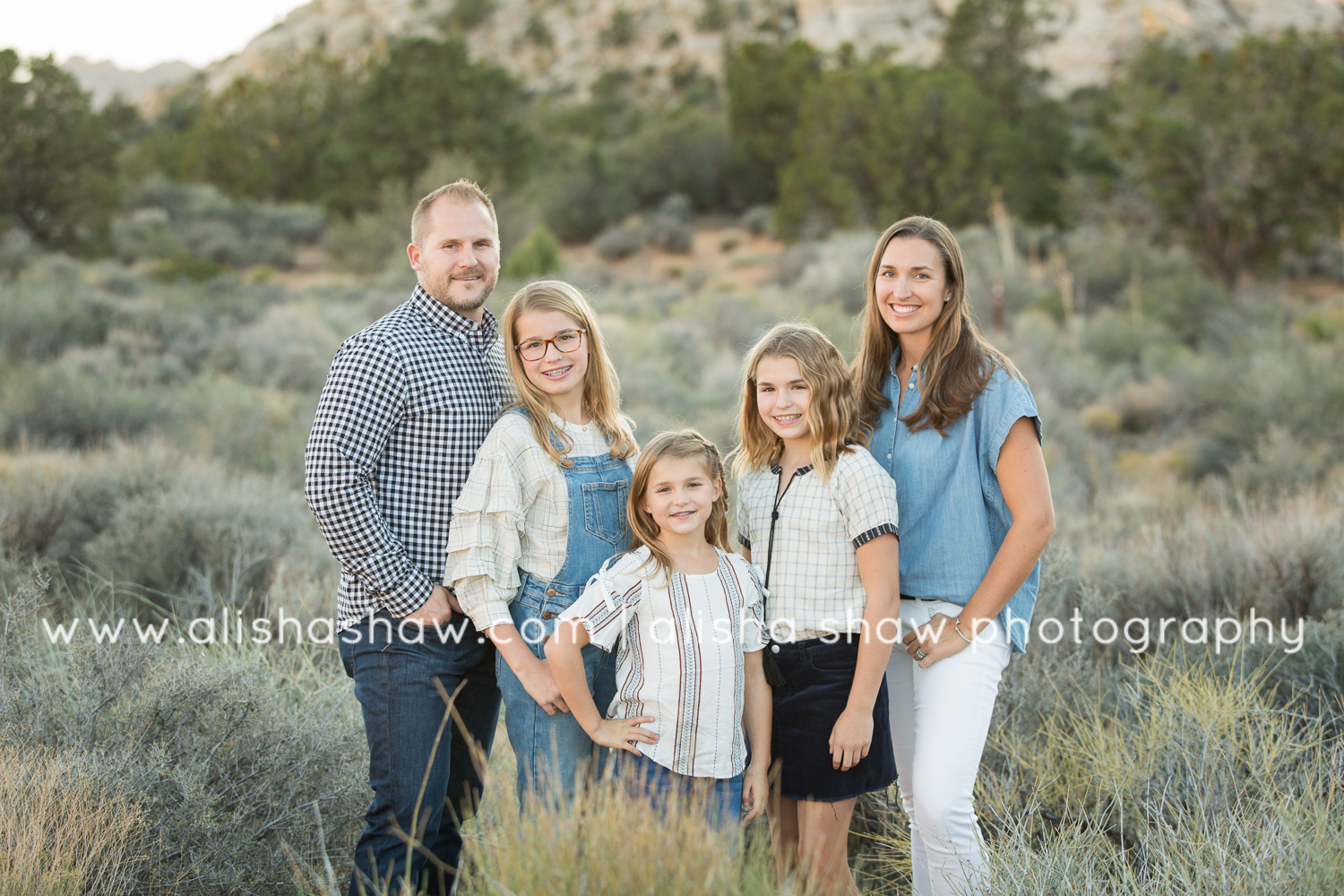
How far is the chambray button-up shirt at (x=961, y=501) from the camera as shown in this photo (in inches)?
101

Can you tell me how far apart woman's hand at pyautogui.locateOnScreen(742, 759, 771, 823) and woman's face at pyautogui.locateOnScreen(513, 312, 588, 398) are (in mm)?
1163

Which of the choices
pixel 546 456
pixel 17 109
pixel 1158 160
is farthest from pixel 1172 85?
pixel 546 456

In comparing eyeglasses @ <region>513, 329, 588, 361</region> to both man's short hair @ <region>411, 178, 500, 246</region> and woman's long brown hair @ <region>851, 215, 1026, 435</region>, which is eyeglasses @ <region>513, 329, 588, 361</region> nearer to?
man's short hair @ <region>411, 178, 500, 246</region>

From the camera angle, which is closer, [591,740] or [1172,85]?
[591,740]

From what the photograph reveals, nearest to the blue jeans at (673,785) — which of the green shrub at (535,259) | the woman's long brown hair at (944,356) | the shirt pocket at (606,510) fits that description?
the shirt pocket at (606,510)

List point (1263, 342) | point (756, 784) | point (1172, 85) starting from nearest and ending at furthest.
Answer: point (756, 784) < point (1263, 342) < point (1172, 85)

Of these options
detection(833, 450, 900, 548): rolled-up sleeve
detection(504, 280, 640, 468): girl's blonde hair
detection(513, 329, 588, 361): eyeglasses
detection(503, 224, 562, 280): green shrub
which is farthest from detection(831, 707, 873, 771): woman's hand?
detection(503, 224, 562, 280): green shrub

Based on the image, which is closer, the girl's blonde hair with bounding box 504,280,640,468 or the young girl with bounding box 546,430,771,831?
the young girl with bounding box 546,430,771,831

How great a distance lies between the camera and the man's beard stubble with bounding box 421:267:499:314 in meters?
2.75

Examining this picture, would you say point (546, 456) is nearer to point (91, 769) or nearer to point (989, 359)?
point (989, 359)

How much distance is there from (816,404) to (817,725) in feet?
2.86

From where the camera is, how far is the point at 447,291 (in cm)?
275

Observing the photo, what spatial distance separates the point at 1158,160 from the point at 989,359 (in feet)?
65.7

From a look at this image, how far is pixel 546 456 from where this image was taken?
8.21 ft
